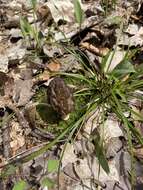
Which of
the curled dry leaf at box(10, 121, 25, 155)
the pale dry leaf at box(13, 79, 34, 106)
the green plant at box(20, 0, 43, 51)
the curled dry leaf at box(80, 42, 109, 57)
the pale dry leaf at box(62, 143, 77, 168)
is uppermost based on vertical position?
the green plant at box(20, 0, 43, 51)

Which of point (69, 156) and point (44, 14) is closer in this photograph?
point (69, 156)

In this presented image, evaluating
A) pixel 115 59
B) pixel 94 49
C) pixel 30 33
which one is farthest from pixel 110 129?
pixel 30 33

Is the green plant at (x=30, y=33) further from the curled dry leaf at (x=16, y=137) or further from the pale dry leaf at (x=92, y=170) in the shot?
the pale dry leaf at (x=92, y=170)

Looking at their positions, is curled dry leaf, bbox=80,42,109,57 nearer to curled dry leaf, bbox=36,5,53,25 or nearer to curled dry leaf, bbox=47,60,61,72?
curled dry leaf, bbox=47,60,61,72

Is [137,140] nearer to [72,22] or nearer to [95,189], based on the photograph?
[95,189]

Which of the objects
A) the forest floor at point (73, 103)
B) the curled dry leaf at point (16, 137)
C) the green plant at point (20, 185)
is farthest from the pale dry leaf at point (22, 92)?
the green plant at point (20, 185)

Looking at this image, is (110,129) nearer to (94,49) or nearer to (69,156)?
(69,156)

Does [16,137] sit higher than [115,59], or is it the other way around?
[115,59]

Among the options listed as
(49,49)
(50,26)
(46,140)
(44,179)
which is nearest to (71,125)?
(46,140)

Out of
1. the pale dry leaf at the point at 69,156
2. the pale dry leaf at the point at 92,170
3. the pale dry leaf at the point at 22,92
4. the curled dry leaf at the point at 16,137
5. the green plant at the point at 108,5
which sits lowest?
the pale dry leaf at the point at 92,170

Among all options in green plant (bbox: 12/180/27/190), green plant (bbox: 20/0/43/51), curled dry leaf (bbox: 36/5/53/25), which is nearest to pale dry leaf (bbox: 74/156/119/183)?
green plant (bbox: 12/180/27/190)

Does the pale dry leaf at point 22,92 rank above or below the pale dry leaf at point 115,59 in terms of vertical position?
below
